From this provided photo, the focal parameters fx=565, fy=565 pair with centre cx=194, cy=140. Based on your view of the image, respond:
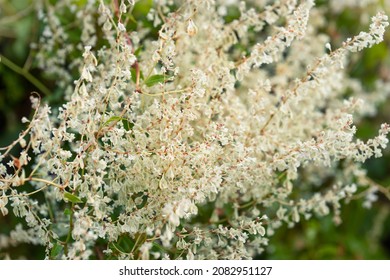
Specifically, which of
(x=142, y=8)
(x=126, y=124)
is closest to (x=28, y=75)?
(x=142, y=8)

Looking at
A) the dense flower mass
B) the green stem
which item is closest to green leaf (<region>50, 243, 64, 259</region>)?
the dense flower mass

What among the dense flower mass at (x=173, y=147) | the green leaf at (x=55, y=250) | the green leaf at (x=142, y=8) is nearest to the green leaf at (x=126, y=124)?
the dense flower mass at (x=173, y=147)

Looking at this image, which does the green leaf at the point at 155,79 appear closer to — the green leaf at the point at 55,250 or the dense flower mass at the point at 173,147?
the dense flower mass at the point at 173,147

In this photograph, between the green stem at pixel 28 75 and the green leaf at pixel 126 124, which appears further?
the green stem at pixel 28 75

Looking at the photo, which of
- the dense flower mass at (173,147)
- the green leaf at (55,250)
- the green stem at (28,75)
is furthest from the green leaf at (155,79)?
the green stem at (28,75)

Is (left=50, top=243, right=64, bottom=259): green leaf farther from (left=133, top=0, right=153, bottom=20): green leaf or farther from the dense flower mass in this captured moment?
(left=133, top=0, right=153, bottom=20): green leaf

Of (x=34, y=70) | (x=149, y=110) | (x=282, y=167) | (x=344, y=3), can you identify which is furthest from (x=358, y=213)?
(x=34, y=70)

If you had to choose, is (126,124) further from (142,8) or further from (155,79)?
(142,8)

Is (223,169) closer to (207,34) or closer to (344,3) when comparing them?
(207,34)

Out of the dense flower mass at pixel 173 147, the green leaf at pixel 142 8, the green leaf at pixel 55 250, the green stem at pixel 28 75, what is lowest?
the green leaf at pixel 55 250

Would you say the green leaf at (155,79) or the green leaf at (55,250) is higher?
the green leaf at (155,79)

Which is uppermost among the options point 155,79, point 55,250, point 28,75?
point 28,75

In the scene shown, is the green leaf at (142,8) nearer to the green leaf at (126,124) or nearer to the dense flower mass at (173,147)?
the dense flower mass at (173,147)
